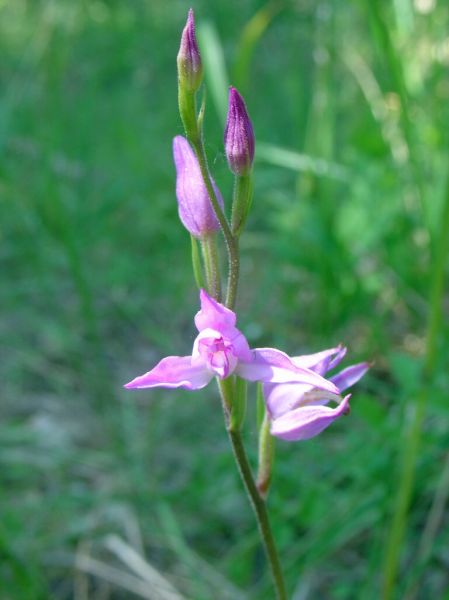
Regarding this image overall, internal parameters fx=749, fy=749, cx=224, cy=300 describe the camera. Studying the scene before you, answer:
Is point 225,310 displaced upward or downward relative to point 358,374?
upward

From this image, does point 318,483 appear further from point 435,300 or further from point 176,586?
point 435,300

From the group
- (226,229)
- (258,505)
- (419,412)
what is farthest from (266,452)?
(419,412)

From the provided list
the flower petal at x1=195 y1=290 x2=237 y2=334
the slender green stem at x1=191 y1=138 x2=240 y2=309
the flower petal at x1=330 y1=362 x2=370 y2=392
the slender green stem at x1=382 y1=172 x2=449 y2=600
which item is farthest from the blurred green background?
the flower petal at x1=330 y1=362 x2=370 y2=392

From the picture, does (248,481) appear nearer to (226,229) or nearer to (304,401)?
(304,401)

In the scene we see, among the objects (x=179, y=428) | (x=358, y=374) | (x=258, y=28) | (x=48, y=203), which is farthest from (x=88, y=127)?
(x=358, y=374)

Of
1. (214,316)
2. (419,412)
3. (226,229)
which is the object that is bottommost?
(419,412)

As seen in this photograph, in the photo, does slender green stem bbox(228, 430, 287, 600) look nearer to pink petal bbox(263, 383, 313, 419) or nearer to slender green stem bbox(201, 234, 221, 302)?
pink petal bbox(263, 383, 313, 419)
